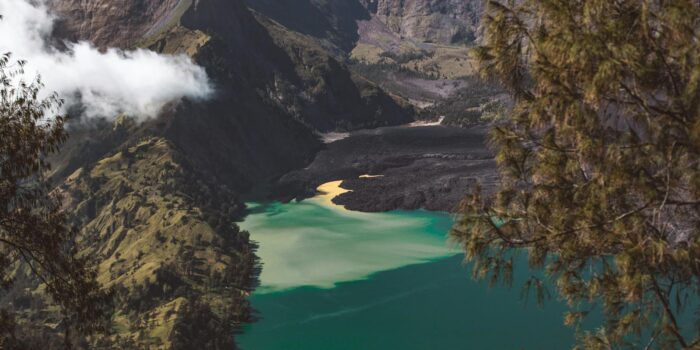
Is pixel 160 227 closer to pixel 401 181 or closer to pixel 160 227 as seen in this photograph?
pixel 160 227

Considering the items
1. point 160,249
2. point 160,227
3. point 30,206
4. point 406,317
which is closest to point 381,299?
point 406,317

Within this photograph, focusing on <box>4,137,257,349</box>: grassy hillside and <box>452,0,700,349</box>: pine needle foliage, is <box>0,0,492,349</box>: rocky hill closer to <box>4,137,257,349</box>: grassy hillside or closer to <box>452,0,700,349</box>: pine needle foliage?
<box>4,137,257,349</box>: grassy hillside

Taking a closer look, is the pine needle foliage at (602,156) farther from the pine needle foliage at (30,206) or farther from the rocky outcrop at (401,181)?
the rocky outcrop at (401,181)

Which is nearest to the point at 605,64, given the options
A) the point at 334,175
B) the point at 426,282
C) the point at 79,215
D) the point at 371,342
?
the point at 371,342

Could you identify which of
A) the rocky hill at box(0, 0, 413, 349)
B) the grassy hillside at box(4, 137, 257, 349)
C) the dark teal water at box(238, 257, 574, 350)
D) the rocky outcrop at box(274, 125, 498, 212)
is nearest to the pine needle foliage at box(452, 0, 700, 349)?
the rocky hill at box(0, 0, 413, 349)

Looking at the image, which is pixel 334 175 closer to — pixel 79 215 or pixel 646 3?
pixel 79 215

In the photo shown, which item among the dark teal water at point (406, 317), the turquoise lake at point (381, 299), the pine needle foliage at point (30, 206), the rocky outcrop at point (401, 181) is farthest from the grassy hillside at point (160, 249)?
the pine needle foliage at point (30, 206)
